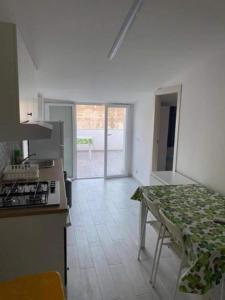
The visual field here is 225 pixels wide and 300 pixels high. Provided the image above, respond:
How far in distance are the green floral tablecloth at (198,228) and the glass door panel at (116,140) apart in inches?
131

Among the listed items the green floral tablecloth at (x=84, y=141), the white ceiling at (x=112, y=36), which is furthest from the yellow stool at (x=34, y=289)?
the green floral tablecloth at (x=84, y=141)

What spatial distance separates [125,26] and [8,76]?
1190 mm

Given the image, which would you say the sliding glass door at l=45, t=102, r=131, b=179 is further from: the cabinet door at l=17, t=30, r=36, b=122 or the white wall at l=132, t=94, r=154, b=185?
the cabinet door at l=17, t=30, r=36, b=122

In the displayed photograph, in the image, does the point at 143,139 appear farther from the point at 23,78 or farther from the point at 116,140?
the point at 23,78

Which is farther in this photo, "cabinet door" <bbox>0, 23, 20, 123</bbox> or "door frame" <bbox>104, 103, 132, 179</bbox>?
"door frame" <bbox>104, 103, 132, 179</bbox>

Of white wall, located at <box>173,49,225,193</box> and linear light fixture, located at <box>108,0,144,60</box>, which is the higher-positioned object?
linear light fixture, located at <box>108,0,144,60</box>

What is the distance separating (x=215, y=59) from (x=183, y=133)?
1091mm

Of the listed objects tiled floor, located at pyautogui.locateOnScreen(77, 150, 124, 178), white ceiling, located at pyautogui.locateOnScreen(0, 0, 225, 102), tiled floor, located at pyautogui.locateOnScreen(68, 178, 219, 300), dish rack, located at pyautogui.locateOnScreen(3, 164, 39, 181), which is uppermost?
white ceiling, located at pyautogui.locateOnScreen(0, 0, 225, 102)

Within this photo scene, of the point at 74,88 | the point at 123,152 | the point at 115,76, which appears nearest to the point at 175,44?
the point at 115,76

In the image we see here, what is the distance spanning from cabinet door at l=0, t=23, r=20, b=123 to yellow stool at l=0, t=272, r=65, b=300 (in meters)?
0.97

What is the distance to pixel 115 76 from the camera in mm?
3436

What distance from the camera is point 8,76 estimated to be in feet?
4.66

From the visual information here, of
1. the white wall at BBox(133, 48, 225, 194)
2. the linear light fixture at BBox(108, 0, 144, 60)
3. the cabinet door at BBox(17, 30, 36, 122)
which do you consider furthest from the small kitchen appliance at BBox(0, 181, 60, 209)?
the white wall at BBox(133, 48, 225, 194)

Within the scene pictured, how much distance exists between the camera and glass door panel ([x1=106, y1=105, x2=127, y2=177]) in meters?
5.62
